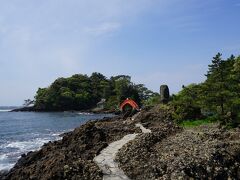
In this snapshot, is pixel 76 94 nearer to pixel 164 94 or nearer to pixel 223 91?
pixel 164 94

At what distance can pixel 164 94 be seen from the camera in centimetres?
5812

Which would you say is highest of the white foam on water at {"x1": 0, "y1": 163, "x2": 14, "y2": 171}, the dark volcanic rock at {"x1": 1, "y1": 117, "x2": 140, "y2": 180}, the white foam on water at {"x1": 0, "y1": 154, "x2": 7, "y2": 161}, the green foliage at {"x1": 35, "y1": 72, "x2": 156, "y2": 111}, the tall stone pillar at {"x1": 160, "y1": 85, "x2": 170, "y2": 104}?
the green foliage at {"x1": 35, "y1": 72, "x2": 156, "y2": 111}

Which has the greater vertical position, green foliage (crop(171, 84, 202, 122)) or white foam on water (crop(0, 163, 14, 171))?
green foliage (crop(171, 84, 202, 122))

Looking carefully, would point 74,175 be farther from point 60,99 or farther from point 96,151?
point 60,99

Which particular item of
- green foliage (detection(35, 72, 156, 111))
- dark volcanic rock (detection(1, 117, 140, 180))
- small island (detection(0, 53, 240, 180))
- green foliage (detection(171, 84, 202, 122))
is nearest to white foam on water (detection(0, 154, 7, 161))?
small island (detection(0, 53, 240, 180))

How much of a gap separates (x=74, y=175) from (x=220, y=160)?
325 inches

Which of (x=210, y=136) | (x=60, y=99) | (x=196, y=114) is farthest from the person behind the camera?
(x=60, y=99)

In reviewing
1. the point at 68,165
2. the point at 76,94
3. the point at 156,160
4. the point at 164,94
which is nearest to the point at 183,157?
the point at 156,160

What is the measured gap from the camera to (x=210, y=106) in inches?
1513

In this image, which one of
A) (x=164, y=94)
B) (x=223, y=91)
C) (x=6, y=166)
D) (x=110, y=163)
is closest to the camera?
(x=110, y=163)

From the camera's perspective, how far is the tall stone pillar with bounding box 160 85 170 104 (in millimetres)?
57938

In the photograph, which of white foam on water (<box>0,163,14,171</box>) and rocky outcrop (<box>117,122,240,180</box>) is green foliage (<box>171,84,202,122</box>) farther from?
white foam on water (<box>0,163,14,171</box>)

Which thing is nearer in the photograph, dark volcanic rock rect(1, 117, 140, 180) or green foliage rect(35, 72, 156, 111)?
dark volcanic rock rect(1, 117, 140, 180)

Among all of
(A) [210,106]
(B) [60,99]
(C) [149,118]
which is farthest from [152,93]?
(A) [210,106]
